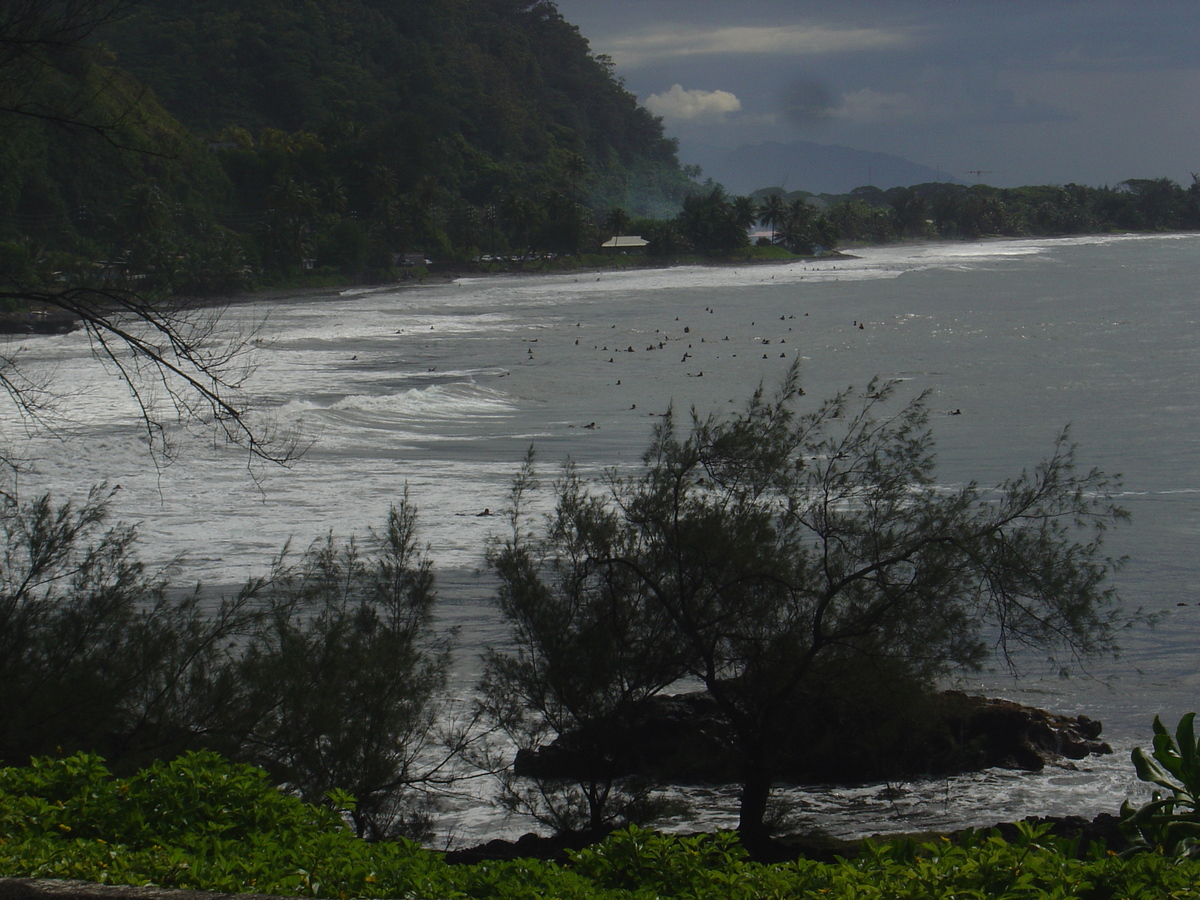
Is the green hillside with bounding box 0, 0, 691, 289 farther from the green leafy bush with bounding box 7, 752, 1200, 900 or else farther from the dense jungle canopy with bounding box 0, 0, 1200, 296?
the green leafy bush with bounding box 7, 752, 1200, 900

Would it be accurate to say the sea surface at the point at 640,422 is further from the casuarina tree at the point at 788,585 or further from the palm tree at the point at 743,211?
the palm tree at the point at 743,211

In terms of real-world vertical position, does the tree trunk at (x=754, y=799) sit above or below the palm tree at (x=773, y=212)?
below

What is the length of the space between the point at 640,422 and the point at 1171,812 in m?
23.0

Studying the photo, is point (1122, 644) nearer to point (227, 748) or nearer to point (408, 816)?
point (408, 816)

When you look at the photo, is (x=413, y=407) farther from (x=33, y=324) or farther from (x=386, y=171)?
(x=386, y=171)

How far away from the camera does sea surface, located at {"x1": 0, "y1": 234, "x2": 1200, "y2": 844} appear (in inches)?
499

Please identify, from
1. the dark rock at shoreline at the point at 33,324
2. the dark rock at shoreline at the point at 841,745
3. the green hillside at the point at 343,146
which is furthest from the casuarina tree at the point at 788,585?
the dark rock at shoreline at the point at 33,324

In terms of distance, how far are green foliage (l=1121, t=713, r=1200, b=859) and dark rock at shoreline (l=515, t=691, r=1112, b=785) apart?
126 inches

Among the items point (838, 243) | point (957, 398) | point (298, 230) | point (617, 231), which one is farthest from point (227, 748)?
point (838, 243)

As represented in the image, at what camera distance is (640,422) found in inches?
1101

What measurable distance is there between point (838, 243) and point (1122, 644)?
138148 millimetres

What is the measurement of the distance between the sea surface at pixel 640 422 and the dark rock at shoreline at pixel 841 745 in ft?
0.74

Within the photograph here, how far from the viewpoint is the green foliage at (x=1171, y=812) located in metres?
4.75

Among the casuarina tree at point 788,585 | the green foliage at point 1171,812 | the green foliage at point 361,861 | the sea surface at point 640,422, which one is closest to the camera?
the green foliage at point 361,861
